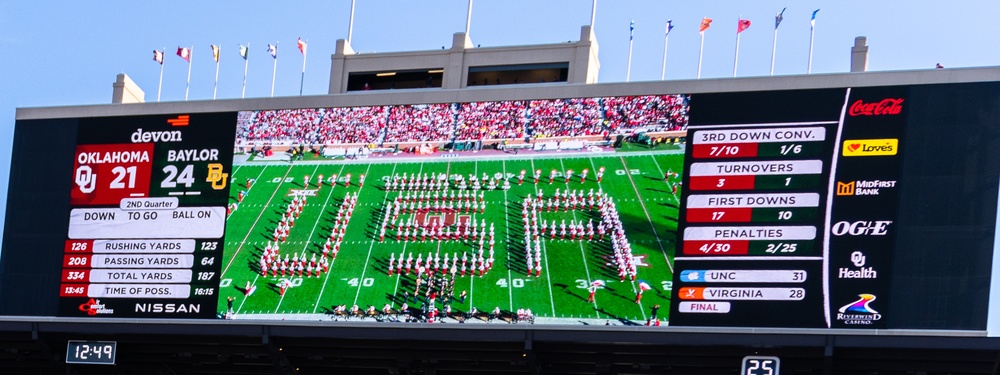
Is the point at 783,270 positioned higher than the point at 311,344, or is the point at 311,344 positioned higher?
the point at 783,270

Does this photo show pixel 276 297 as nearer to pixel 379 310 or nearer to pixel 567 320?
pixel 379 310

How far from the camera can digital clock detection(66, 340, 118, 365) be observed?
29.5 metres

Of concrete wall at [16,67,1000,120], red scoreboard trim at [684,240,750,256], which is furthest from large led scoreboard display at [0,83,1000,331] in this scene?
concrete wall at [16,67,1000,120]

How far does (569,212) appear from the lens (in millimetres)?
28172

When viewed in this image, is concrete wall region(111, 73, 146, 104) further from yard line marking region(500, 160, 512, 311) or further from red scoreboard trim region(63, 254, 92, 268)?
yard line marking region(500, 160, 512, 311)

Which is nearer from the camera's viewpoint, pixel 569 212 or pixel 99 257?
pixel 569 212

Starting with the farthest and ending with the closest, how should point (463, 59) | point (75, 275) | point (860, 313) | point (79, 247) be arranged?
point (463, 59) → point (79, 247) → point (75, 275) → point (860, 313)

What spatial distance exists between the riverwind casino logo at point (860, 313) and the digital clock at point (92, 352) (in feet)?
42.3

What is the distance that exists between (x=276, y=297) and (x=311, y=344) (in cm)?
103

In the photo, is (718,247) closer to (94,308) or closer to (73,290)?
(94,308)

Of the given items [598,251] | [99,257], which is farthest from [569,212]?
[99,257]

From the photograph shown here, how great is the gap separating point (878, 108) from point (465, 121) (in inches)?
288

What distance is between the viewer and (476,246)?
93.0 ft

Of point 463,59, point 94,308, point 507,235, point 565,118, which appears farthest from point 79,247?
point 565,118
